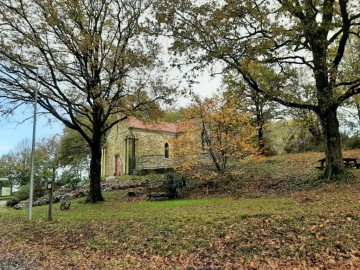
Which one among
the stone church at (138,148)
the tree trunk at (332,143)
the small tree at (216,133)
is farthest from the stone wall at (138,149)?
the tree trunk at (332,143)

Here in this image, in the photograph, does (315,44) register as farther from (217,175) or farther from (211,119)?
(217,175)

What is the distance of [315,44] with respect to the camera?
12812mm

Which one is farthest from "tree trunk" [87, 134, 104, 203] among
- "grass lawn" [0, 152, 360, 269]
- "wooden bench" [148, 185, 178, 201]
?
"grass lawn" [0, 152, 360, 269]

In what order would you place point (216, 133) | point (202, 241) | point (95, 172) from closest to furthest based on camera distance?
point (202, 241) < point (95, 172) < point (216, 133)

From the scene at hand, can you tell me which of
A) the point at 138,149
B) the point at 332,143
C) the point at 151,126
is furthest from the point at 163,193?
the point at 138,149

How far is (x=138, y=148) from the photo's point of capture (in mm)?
34656

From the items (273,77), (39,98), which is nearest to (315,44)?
(273,77)

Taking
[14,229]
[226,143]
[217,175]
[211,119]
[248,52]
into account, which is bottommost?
[14,229]

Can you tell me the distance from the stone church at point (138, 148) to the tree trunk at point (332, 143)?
61.1 ft

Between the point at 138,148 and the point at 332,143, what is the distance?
76.8ft

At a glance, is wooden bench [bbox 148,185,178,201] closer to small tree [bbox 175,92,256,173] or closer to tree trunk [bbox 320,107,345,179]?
small tree [bbox 175,92,256,173]

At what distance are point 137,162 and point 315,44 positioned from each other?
951 inches

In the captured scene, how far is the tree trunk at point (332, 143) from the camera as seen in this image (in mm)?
14328

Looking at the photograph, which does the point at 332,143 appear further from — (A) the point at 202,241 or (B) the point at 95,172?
(B) the point at 95,172
